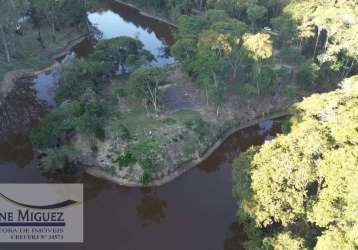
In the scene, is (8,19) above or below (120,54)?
above

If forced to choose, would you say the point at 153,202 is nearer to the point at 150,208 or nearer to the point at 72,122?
the point at 150,208

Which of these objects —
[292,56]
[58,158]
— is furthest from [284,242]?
[292,56]

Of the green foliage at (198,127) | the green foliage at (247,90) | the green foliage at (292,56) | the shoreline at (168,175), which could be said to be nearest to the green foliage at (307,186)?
the shoreline at (168,175)

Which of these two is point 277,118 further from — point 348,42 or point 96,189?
point 96,189

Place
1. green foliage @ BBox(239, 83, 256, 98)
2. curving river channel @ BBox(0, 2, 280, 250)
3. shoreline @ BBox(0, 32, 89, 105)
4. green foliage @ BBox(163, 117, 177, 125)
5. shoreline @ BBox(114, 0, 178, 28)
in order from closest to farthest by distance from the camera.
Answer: curving river channel @ BBox(0, 2, 280, 250) < green foliage @ BBox(163, 117, 177, 125) < green foliage @ BBox(239, 83, 256, 98) < shoreline @ BBox(0, 32, 89, 105) < shoreline @ BBox(114, 0, 178, 28)

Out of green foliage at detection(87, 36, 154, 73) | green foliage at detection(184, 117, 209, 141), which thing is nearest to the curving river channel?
green foliage at detection(184, 117, 209, 141)

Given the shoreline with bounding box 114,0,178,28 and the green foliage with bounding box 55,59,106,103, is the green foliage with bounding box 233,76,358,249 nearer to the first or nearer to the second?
the green foliage with bounding box 55,59,106,103
